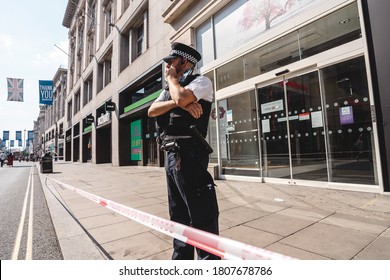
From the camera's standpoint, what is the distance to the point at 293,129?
239 inches

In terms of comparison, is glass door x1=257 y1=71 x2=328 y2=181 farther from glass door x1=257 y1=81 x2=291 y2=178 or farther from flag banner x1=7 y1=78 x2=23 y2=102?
flag banner x1=7 y1=78 x2=23 y2=102

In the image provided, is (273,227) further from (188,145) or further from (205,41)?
(205,41)

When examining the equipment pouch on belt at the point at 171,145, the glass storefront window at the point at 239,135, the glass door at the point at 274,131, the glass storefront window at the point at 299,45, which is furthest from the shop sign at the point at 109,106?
the equipment pouch on belt at the point at 171,145

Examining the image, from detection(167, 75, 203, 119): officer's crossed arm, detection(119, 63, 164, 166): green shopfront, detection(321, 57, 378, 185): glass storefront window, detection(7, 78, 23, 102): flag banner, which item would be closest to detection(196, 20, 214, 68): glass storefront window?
detection(119, 63, 164, 166): green shopfront

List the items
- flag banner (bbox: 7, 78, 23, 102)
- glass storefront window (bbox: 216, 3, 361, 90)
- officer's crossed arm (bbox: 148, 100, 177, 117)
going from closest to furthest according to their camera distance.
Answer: officer's crossed arm (bbox: 148, 100, 177, 117), glass storefront window (bbox: 216, 3, 361, 90), flag banner (bbox: 7, 78, 23, 102)

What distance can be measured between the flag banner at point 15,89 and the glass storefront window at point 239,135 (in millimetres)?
20331

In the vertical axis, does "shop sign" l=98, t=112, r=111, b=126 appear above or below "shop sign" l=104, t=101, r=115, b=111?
below

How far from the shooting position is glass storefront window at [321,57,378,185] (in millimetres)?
4648

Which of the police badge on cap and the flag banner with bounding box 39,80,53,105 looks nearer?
the police badge on cap

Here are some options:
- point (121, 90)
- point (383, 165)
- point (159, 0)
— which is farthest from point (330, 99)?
point (121, 90)

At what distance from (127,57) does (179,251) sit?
18.0 m

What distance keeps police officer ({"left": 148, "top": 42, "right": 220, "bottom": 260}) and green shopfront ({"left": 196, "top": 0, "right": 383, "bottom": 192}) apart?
4.36 metres

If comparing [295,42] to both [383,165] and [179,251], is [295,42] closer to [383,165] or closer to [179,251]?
[383,165]
